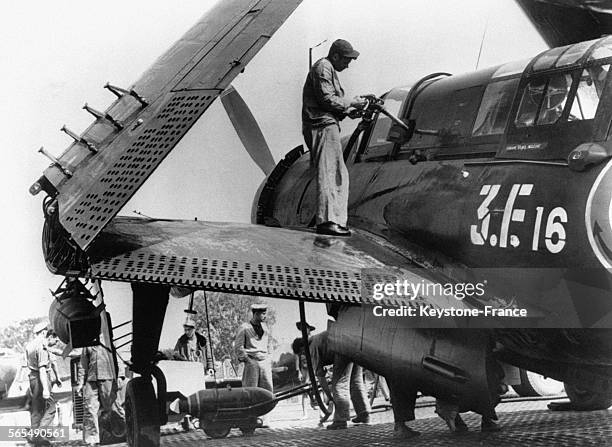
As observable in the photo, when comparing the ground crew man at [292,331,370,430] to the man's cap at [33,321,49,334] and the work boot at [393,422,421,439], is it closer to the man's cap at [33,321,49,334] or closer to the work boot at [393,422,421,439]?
the work boot at [393,422,421,439]

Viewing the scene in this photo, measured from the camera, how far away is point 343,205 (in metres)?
7.21

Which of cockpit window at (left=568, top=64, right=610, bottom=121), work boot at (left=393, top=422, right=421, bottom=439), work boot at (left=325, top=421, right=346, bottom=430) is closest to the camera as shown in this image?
cockpit window at (left=568, top=64, right=610, bottom=121)

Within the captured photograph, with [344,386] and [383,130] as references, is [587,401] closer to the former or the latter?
[344,386]

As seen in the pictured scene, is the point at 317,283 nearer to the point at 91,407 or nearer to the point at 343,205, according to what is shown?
the point at 343,205

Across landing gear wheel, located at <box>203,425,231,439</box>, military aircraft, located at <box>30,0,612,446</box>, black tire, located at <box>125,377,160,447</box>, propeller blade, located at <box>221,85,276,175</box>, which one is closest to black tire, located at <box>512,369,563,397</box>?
landing gear wheel, located at <box>203,425,231,439</box>

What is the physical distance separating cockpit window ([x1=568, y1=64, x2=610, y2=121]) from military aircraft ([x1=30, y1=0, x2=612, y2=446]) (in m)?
0.01

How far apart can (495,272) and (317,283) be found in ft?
4.33

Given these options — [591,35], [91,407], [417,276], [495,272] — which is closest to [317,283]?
[417,276]

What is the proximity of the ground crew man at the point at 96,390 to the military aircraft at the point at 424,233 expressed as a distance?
277 centimetres

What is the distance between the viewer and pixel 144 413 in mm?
7535

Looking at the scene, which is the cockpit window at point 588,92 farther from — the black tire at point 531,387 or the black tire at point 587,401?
the black tire at point 531,387

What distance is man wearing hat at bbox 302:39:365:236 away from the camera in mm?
7145

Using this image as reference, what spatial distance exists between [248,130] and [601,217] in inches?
270

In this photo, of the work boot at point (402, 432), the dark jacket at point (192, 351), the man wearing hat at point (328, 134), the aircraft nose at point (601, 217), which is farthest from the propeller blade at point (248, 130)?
the aircraft nose at point (601, 217)
